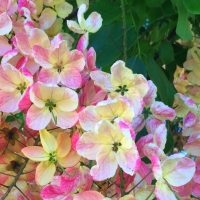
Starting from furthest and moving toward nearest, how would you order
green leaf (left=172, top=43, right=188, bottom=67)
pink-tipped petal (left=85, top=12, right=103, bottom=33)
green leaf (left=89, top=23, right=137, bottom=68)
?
green leaf (left=172, top=43, right=188, bottom=67) → green leaf (left=89, top=23, right=137, bottom=68) → pink-tipped petal (left=85, top=12, right=103, bottom=33)

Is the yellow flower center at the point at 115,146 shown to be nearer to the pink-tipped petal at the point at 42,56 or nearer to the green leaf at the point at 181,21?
the pink-tipped petal at the point at 42,56

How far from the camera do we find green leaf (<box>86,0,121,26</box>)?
64cm

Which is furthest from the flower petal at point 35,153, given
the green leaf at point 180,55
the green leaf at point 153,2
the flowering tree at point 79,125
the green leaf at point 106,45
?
the green leaf at point 180,55

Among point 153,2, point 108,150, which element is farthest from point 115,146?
point 153,2

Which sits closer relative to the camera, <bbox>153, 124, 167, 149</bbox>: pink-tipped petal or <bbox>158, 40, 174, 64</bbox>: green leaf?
<bbox>153, 124, 167, 149</bbox>: pink-tipped petal

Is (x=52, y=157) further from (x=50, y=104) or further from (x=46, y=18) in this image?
(x=46, y=18)

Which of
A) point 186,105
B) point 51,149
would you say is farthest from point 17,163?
point 186,105

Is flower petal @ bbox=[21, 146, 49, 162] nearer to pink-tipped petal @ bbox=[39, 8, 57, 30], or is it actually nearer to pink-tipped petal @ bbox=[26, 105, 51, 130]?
pink-tipped petal @ bbox=[26, 105, 51, 130]

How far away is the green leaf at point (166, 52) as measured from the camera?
31.4 inches

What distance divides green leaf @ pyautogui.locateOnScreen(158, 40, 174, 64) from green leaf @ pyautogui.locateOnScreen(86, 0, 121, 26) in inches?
6.9

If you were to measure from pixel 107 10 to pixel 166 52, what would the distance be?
0.19 meters

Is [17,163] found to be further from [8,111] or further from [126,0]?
[126,0]

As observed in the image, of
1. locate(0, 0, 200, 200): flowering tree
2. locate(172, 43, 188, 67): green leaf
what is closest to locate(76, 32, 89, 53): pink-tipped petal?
locate(0, 0, 200, 200): flowering tree

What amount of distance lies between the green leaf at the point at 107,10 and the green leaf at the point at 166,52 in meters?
0.17
